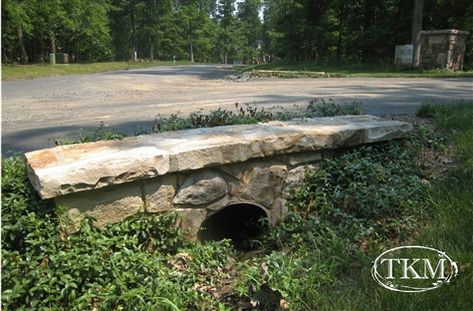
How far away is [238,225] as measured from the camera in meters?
4.46

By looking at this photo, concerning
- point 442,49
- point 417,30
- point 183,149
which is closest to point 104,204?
point 183,149

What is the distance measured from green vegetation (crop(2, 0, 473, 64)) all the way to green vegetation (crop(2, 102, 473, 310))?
15380mm

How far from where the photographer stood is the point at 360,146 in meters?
4.23

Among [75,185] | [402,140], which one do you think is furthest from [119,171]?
[402,140]

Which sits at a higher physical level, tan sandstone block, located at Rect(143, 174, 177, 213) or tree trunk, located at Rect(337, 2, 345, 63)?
tree trunk, located at Rect(337, 2, 345, 63)

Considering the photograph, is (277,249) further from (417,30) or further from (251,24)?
(251,24)

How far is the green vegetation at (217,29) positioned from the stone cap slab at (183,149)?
1481cm

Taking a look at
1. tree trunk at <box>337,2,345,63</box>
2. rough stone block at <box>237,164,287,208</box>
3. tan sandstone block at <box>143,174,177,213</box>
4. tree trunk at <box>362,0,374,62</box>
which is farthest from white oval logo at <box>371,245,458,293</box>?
tree trunk at <box>337,2,345,63</box>

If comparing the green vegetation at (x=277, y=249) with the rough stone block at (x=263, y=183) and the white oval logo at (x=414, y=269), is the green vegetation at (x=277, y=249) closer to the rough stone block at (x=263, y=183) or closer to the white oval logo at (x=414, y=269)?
the white oval logo at (x=414, y=269)

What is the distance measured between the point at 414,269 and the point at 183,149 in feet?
5.76

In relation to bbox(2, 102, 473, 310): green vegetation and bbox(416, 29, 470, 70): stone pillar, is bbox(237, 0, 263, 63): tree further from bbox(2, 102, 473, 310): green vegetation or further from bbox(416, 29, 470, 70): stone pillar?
bbox(2, 102, 473, 310): green vegetation

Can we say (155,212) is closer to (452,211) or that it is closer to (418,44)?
(452,211)

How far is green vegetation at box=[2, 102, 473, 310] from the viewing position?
2477mm

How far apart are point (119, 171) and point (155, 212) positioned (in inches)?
18.8
